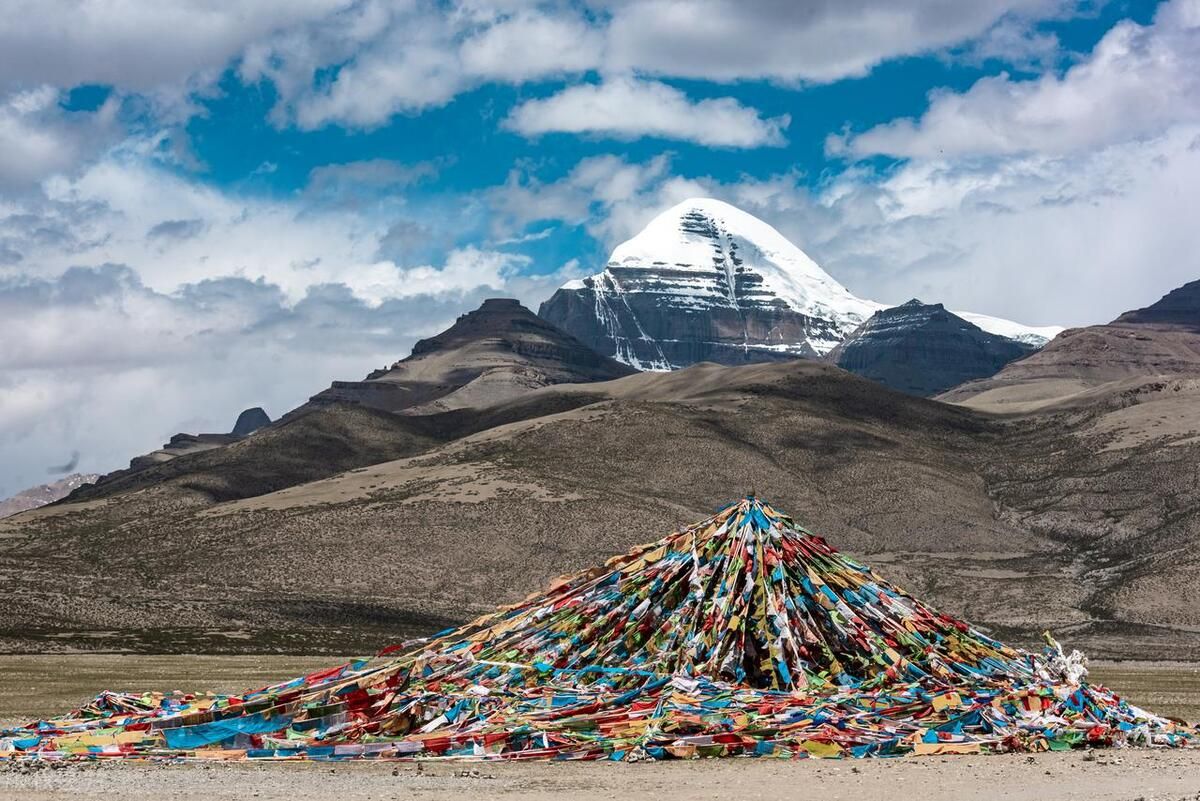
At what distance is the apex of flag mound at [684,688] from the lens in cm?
2353

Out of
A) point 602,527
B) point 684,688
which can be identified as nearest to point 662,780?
point 684,688

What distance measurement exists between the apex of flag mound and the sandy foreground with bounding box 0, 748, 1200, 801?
2.76ft

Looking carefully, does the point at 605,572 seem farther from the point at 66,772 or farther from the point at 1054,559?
the point at 1054,559

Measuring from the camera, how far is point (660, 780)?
21.2 meters

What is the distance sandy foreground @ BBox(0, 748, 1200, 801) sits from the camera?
1975 cm

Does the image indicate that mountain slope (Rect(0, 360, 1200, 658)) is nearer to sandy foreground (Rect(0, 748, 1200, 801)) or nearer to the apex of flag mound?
the apex of flag mound

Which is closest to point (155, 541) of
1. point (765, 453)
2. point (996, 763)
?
point (765, 453)

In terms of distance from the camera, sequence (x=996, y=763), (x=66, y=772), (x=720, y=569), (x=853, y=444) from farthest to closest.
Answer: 1. (x=853, y=444)
2. (x=720, y=569)
3. (x=996, y=763)
4. (x=66, y=772)

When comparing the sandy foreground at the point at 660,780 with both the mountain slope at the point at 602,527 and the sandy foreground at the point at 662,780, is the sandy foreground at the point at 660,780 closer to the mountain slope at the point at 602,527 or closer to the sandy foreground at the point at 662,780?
the sandy foreground at the point at 662,780

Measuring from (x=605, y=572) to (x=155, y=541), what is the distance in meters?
102

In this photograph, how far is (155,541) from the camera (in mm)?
123875

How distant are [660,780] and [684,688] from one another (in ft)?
12.7

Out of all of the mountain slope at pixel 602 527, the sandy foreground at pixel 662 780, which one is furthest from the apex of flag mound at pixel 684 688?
the mountain slope at pixel 602 527

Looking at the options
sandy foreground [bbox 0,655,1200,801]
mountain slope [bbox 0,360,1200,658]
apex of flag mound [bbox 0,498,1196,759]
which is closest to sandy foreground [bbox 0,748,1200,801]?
sandy foreground [bbox 0,655,1200,801]
